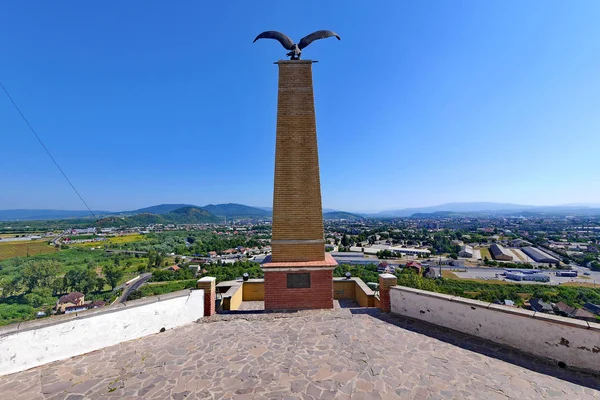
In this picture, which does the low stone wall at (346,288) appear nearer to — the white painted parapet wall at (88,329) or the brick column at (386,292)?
the brick column at (386,292)

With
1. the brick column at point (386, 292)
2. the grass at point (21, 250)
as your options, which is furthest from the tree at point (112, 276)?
the brick column at point (386, 292)

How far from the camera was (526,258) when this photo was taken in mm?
59875

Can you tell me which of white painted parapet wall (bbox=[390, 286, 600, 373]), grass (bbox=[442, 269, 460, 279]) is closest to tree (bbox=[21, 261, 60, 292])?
white painted parapet wall (bbox=[390, 286, 600, 373])

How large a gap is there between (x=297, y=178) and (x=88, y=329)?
17.9 ft

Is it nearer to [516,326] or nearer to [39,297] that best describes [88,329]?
[516,326]

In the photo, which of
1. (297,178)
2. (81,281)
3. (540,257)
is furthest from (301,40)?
(540,257)

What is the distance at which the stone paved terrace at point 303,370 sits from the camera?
3.23 meters

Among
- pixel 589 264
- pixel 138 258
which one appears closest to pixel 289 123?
pixel 138 258

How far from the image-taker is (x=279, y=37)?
7500 mm

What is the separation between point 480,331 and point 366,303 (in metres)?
3.27

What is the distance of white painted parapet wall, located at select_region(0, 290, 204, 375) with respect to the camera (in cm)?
371

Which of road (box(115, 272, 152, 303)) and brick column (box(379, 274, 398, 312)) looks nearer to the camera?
brick column (box(379, 274, 398, 312))

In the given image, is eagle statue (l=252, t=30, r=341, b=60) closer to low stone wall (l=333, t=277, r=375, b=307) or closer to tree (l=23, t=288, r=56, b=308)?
low stone wall (l=333, t=277, r=375, b=307)

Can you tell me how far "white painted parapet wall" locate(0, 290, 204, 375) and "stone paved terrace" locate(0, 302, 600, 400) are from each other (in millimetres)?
179
